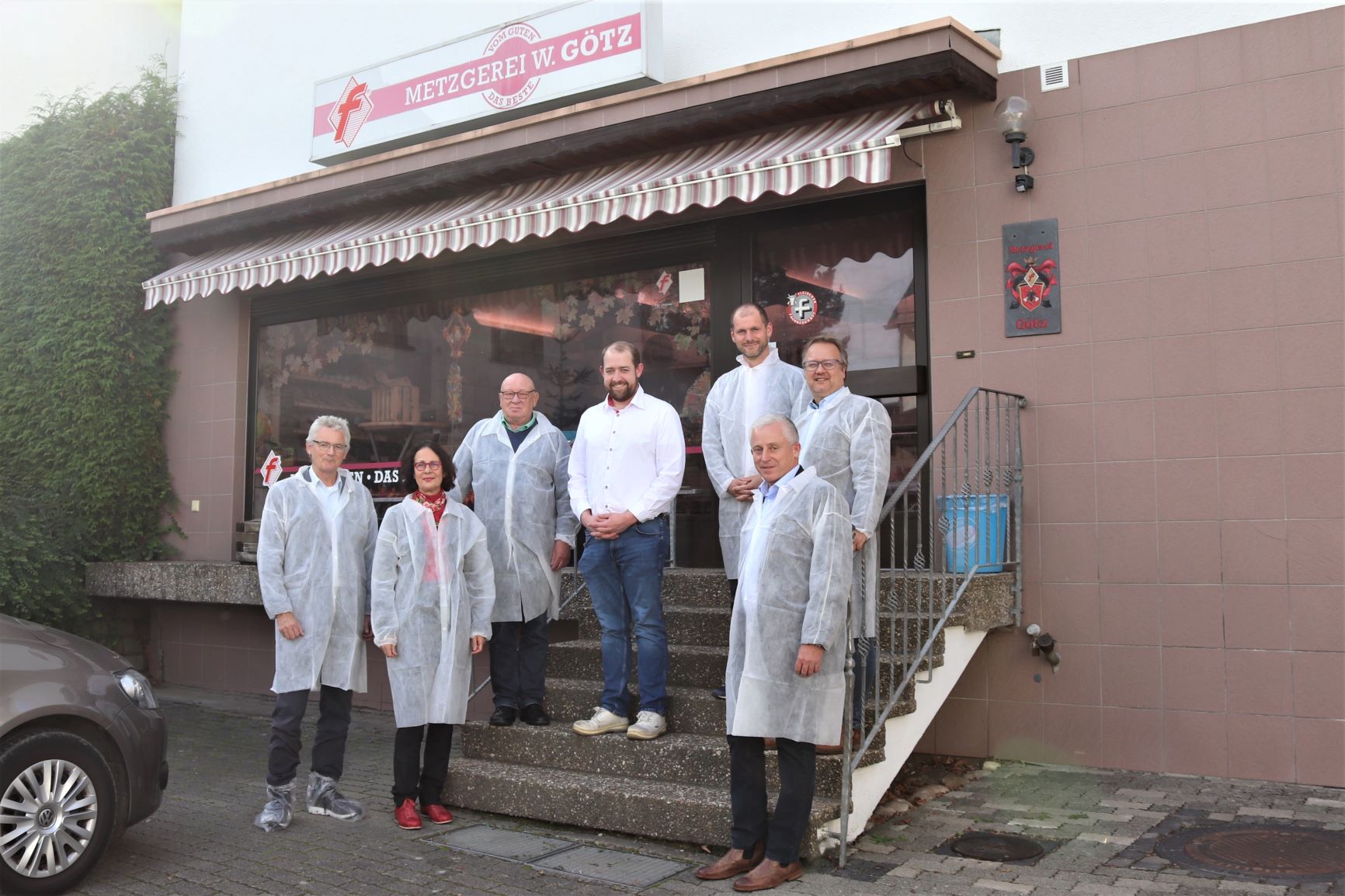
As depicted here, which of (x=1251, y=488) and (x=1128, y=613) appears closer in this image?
(x=1251, y=488)

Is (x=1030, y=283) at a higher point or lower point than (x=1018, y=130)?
lower

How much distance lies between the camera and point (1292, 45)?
5.70m

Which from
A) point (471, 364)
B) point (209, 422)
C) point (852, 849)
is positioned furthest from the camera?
point (209, 422)

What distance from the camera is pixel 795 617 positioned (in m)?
4.27

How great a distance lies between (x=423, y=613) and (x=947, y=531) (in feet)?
9.10

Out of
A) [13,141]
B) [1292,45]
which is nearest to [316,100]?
[13,141]

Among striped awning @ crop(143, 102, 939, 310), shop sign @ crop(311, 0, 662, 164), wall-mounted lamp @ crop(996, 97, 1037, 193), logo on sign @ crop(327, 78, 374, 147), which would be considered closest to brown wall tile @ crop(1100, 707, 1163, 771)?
wall-mounted lamp @ crop(996, 97, 1037, 193)

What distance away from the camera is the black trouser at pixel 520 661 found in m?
5.64

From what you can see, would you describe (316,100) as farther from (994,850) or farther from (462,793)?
(994,850)

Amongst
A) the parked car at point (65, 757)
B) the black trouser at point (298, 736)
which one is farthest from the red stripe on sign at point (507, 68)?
the parked car at point (65, 757)

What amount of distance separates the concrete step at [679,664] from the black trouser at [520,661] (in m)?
0.47

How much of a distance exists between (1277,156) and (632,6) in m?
4.07

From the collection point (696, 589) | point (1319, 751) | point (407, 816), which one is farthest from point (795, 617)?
point (1319, 751)

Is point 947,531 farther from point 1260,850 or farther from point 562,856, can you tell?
point 562,856
